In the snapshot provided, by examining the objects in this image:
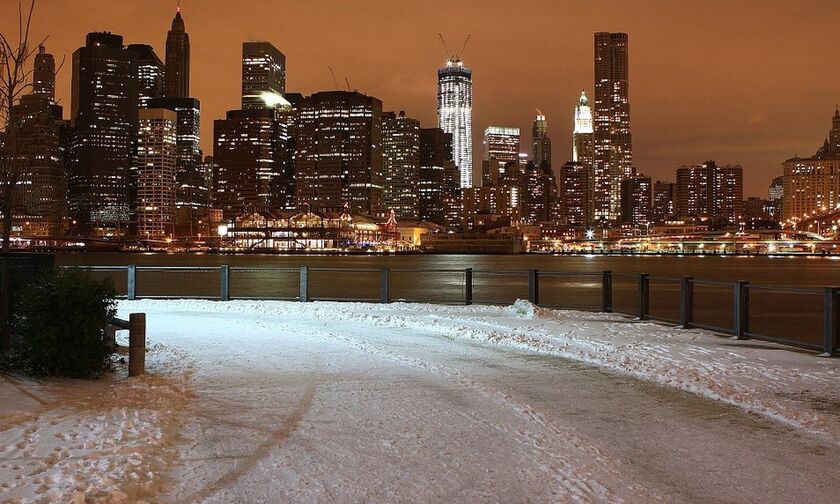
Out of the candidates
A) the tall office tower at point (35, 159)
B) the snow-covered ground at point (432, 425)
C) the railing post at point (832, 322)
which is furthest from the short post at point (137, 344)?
the railing post at point (832, 322)

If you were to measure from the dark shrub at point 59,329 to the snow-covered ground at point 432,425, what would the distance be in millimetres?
447

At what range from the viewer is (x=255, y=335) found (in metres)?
14.4

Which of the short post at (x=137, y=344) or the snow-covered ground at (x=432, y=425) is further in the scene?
the short post at (x=137, y=344)

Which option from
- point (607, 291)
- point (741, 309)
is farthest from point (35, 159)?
point (741, 309)

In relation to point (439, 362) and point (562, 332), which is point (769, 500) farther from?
point (562, 332)

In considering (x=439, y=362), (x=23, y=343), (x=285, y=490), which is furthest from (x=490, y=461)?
(x=23, y=343)

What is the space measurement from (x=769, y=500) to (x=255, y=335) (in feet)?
34.5

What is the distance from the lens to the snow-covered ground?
18.4 feet

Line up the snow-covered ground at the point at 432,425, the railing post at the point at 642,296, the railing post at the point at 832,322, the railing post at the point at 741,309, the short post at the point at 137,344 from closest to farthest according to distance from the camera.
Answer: the snow-covered ground at the point at 432,425 < the short post at the point at 137,344 < the railing post at the point at 832,322 < the railing post at the point at 741,309 < the railing post at the point at 642,296

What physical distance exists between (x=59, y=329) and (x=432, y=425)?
15.9 ft

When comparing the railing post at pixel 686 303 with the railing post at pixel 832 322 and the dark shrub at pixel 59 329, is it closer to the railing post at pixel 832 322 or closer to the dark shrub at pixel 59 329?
the railing post at pixel 832 322

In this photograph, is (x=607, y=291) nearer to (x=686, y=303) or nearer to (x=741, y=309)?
(x=686, y=303)

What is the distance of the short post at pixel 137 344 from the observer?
31.3 feet

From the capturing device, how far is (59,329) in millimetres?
9086
